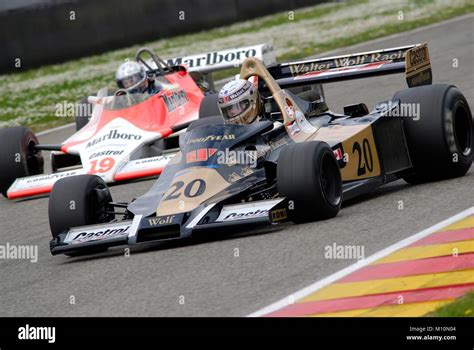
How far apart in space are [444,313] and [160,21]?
64.9ft

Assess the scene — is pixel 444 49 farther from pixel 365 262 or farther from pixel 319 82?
pixel 365 262

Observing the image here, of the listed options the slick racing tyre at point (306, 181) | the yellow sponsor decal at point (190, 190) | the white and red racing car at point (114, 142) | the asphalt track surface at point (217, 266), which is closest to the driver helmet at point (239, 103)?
the yellow sponsor decal at point (190, 190)

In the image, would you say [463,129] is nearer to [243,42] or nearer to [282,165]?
[282,165]

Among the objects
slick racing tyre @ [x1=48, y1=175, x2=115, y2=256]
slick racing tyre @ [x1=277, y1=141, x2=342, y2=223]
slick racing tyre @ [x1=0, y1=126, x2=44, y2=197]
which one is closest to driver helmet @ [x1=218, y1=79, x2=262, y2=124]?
slick racing tyre @ [x1=277, y1=141, x2=342, y2=223]

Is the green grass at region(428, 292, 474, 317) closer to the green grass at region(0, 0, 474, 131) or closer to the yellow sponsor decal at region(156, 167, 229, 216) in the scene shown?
the yellow sponsor decal at region(156, 167, 229, 216)

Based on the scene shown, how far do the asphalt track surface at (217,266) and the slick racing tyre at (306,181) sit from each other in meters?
0.11

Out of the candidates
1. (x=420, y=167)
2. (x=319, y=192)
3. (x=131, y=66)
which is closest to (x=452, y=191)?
(x=420, y=167)

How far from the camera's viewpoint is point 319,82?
11.2m

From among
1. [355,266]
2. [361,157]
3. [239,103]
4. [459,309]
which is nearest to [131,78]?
[239,103]

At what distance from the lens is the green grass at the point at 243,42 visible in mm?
22000

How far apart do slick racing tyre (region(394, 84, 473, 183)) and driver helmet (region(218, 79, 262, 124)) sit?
138 centimetres

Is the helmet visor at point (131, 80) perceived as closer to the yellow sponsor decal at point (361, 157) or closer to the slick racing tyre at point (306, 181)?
the yellow sponsor decal at point (361, 157)

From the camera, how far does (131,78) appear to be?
14531 millimetres

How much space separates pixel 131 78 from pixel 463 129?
5.28 metres
